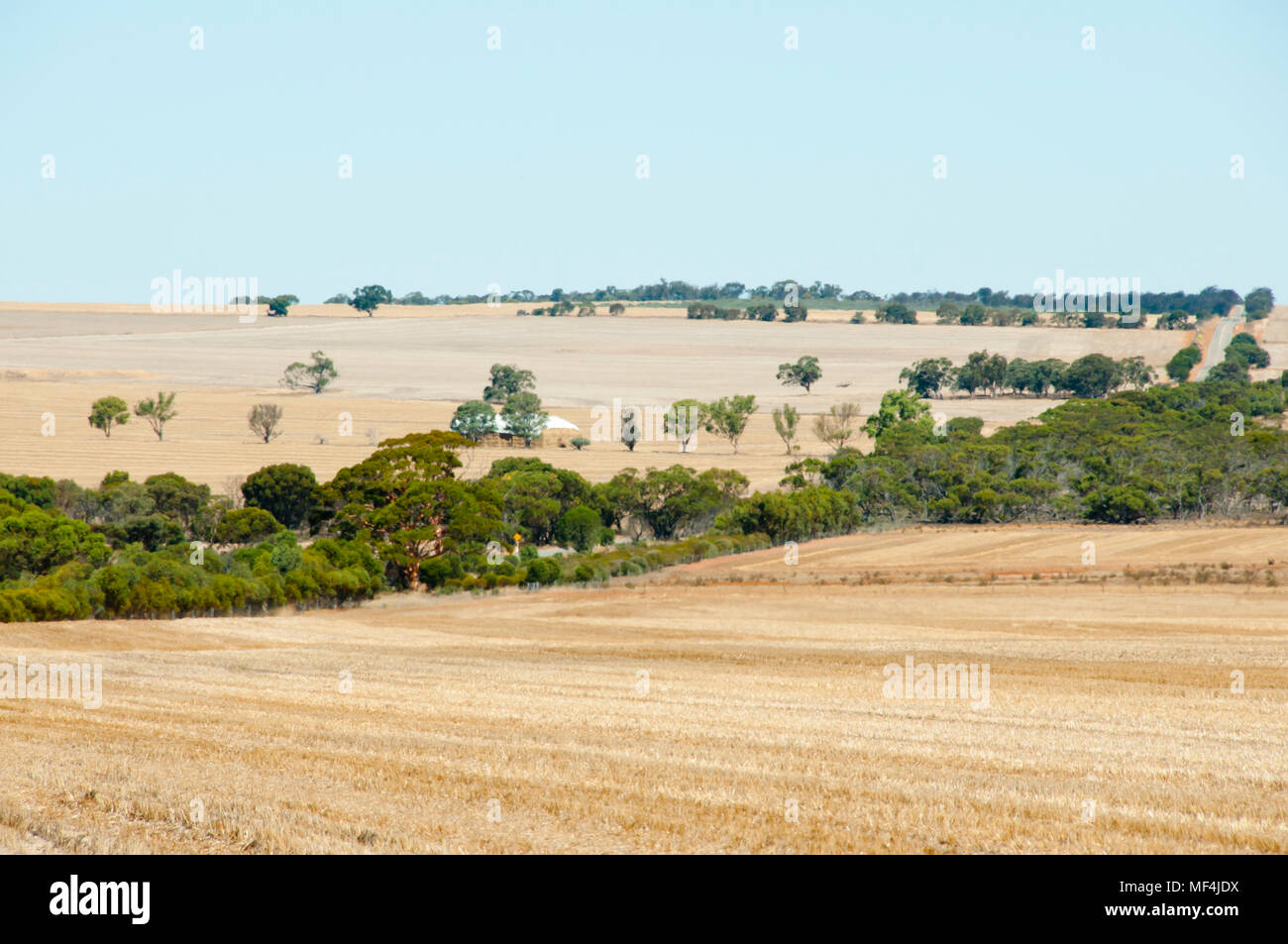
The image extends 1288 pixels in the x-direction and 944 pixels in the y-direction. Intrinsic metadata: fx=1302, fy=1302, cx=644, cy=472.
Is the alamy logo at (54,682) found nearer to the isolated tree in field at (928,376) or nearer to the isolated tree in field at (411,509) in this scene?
the isolated tree in field at (411,509)

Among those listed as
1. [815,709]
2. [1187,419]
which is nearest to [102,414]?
[1187,419]

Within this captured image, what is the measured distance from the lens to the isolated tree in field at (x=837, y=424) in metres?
116

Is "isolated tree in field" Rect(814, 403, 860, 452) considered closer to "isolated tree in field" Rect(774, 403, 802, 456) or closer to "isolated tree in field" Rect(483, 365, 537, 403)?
"isolated tree in field" Rect(774, 403, 802, 456)

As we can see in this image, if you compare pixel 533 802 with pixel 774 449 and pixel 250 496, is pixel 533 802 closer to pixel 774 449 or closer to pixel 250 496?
pixel 250 496

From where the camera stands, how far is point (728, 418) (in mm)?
118750

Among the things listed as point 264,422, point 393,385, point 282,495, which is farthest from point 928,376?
point 282,495

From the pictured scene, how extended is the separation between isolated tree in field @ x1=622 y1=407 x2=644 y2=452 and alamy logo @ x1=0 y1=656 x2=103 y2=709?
88070 mm

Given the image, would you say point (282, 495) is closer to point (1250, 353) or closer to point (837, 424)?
point (837, 424)

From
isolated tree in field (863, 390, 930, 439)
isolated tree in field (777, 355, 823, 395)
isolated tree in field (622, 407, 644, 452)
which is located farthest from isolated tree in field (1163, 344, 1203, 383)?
isolated tree in field (622, 407, 644, 452)

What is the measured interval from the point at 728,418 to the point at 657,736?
328ft
